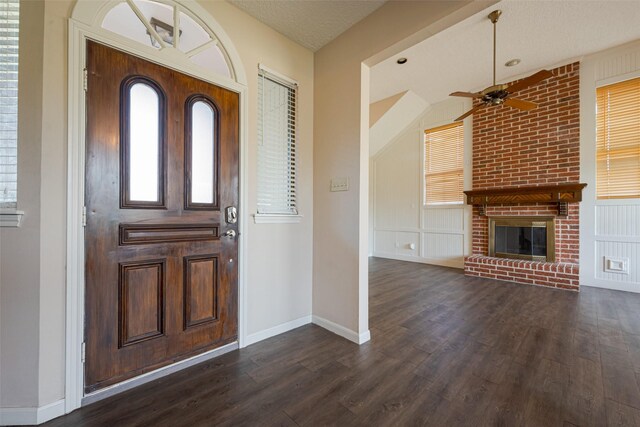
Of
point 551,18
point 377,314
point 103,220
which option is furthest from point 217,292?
point 551,18

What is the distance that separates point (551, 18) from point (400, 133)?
129 inches

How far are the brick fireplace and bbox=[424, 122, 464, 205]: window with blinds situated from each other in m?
0.34

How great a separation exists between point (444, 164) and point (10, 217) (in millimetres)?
6148

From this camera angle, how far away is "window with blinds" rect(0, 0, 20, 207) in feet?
4.52

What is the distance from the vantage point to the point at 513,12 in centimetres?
288

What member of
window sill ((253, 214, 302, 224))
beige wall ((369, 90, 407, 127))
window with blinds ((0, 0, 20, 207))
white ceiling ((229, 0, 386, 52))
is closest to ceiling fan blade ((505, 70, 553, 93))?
white ceiling ((229, 0, 386, 52))

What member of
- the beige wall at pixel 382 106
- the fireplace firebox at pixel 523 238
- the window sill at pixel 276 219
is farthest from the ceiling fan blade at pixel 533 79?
the window sill at pixel 276 219

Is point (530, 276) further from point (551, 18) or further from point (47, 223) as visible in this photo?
point (47, 223)

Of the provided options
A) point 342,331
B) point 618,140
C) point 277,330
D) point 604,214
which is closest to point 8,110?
point 277,330

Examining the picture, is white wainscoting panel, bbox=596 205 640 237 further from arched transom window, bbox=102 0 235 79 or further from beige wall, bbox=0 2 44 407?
beige wall, bbox=0 2 44 407

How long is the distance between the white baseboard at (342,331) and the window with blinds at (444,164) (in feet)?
13.6

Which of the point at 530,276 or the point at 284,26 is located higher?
the point at 284,26

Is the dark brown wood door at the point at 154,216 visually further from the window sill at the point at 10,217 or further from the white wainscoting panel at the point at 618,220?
the white wainscoting panel at the point at 618,220

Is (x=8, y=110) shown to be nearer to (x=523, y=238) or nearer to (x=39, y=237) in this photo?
(x=39, y=237)
